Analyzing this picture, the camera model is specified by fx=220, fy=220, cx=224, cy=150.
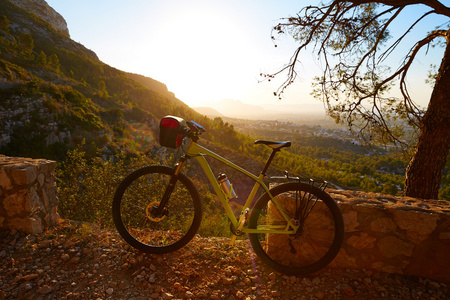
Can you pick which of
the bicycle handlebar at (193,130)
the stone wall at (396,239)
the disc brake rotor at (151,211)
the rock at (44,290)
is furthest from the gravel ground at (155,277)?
the bicycle handlebar at (193,130)

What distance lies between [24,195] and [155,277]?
80.9 inches

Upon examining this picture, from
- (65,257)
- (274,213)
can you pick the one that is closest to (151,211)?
(65,257)

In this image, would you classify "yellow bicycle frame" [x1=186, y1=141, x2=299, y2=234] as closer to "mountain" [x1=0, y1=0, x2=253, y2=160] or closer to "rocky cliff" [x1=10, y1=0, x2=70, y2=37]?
"mountain" [x1=0, y1=0, x2=253, y2=160]

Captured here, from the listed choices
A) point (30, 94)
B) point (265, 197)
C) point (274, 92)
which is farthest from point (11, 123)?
point (265, 197)

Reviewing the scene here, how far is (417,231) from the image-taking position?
2.54 metres

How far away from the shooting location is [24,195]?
2.89 metres

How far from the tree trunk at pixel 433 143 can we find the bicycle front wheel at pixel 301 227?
3.67 meters

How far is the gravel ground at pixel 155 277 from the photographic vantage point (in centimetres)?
233

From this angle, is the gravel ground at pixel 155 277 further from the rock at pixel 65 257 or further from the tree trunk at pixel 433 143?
the tree trunk at pixel 433 143

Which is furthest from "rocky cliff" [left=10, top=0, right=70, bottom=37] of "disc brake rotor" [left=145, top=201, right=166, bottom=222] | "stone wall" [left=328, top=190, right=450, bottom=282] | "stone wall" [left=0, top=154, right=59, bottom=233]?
"stone wall" [left=328, top=190, right=450, bottom=282]

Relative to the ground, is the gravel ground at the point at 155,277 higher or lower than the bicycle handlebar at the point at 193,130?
lower

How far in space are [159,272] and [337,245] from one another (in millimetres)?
2095

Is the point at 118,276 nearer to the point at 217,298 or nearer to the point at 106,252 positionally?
the point at 106,252

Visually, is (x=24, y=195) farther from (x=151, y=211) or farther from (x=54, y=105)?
(x=54, y=105)
